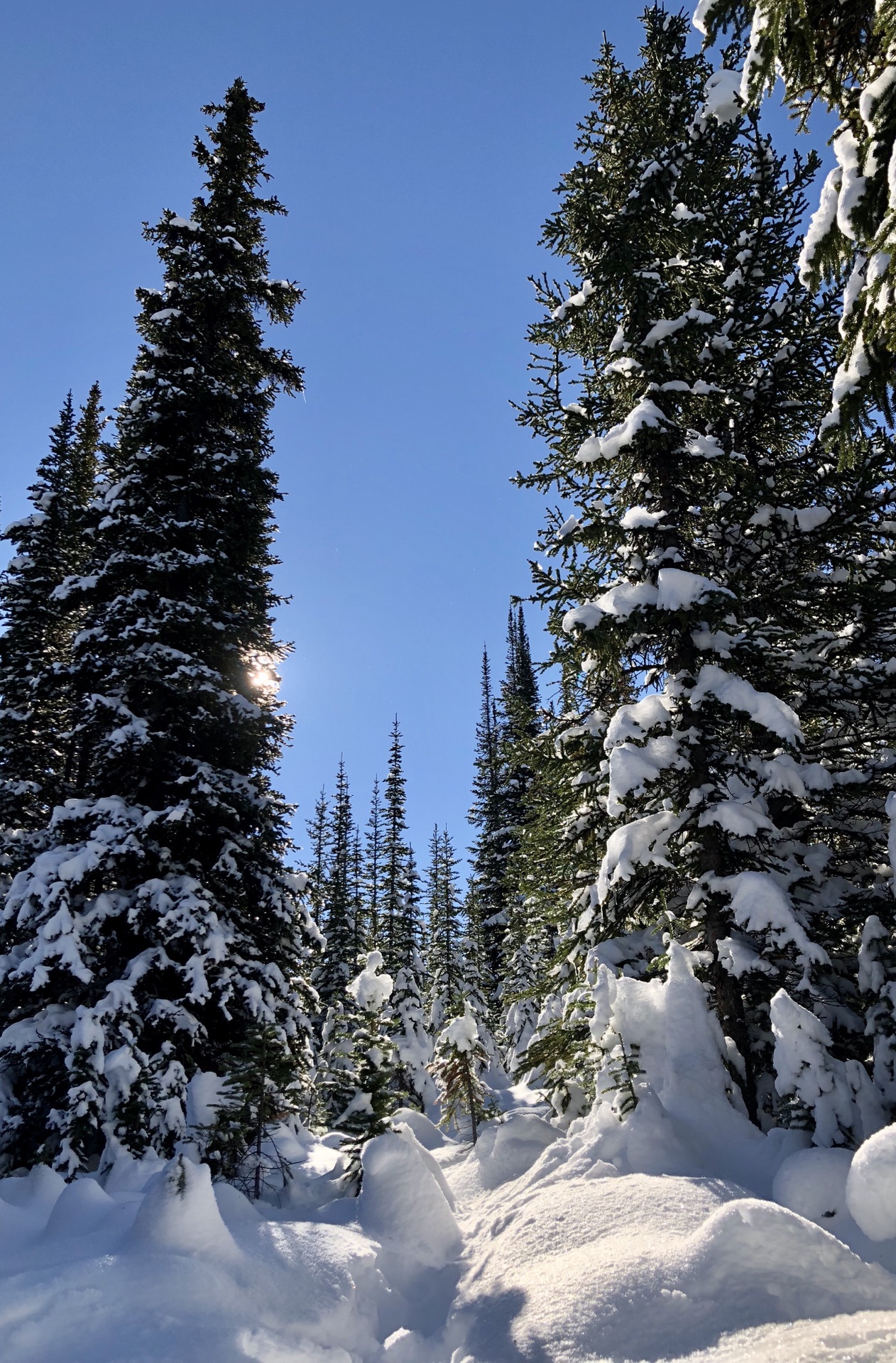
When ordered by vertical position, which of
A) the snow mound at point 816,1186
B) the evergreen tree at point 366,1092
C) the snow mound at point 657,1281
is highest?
the evergreen tree at point 366,1092

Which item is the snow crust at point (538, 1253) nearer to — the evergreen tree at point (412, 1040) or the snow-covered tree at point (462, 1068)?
the snow-covered tree at point (462, 1068)

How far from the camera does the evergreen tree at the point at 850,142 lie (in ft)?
12.9

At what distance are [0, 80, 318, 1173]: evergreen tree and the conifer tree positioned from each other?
16.4 feet

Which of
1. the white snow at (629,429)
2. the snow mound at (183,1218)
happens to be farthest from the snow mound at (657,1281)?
the white snow at (629,429)

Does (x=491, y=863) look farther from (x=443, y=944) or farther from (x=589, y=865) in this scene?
(x=589, y=865)

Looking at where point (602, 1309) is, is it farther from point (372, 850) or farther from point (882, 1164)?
point (372, 850)

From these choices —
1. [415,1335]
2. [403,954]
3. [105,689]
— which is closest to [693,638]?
[415,1335]

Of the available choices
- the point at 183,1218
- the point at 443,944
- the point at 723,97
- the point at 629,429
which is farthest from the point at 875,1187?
the point at 443,944

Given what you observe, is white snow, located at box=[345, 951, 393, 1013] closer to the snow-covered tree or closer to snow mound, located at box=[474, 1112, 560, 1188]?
the snow-covered tree

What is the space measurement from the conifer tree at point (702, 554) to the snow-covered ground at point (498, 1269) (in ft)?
7.17

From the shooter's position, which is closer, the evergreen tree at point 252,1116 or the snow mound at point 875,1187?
the snow mound at point 875,1187

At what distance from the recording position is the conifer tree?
7500mm

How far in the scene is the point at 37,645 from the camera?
1878cm

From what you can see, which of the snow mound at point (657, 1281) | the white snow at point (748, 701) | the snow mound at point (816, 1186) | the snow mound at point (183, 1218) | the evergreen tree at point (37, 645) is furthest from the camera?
the evergreen tree at point (37, 645)
